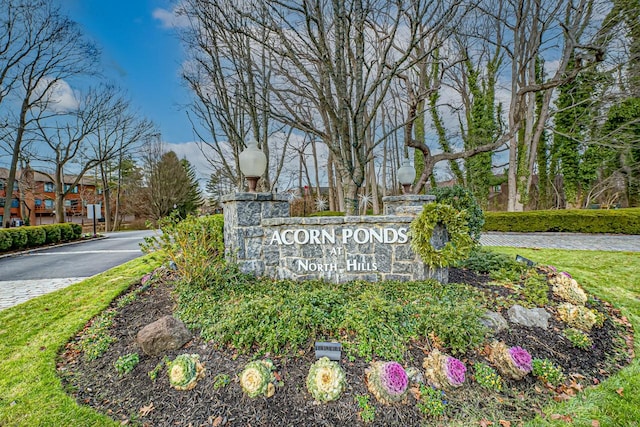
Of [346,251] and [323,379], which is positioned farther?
[346,251]

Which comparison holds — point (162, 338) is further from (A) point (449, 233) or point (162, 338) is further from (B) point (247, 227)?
(A) point (449, 233)

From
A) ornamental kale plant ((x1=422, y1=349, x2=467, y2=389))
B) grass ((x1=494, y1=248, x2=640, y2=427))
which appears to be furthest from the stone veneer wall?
grass ((x1=494, y1=248, x2=640, y2=427))

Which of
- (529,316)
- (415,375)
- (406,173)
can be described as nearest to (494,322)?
(529,316)

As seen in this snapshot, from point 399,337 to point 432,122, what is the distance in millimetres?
16857

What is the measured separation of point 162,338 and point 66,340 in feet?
4.47

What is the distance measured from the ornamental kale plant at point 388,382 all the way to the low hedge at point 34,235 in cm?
1234

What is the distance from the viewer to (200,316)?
2879mm

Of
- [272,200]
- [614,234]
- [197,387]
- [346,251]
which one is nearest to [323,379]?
[197,387]

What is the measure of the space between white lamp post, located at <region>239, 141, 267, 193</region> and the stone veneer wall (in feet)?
1.30

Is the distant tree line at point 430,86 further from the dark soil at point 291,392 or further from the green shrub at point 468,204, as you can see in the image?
the dark soil at point 291,392

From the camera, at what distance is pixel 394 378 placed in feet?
6.59

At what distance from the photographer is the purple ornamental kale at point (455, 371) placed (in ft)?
6.79

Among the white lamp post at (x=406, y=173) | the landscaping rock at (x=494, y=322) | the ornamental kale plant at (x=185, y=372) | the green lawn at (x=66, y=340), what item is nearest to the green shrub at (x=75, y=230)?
the green lawn at (x=66, y=340)

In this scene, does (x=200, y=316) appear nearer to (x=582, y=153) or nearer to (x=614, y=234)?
(x=614, y=234)
